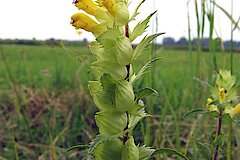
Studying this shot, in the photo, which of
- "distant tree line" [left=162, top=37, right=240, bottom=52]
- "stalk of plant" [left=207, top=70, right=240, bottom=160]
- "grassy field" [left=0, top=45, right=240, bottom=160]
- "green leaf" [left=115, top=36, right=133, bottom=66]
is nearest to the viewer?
"green leaf" [left=115, top=36, right=133, bottom=66]

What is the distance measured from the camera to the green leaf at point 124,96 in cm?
68

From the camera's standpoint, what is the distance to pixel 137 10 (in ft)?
2.35

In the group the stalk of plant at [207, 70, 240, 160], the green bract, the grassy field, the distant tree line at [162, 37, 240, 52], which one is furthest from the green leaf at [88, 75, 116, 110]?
the grassy field

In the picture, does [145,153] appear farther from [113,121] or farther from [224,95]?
[224,95]

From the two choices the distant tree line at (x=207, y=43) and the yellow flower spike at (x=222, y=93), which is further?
the distant tree line at (x=207, y=43)

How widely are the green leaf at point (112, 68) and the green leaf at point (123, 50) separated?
0.5 inches

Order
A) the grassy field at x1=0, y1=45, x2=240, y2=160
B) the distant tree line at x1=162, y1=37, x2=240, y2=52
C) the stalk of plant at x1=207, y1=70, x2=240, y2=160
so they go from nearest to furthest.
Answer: the stalk of plant at x1=207, y1=70, x2=240, y2=160 → the distant tree line at x1=162, y1=37, x2=240, y2=52 → the grassy field at x1=0, y1=45, x2=240, y2=160

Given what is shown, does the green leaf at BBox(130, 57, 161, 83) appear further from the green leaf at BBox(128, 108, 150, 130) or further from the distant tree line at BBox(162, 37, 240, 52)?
the distant tree line at BBox(162, 37, 240, 52)

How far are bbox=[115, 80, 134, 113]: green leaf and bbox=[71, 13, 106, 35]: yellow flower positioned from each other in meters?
0.10

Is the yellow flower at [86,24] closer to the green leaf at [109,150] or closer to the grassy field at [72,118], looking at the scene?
the green leaf at [109,150]

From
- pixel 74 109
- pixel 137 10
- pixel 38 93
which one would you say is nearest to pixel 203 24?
pixel 137 10

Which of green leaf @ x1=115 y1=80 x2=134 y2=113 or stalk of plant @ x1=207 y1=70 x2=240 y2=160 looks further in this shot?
stalk of plant @ x1=207 y1=70 x2=240 y2=160

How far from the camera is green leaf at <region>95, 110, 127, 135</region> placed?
0.70m

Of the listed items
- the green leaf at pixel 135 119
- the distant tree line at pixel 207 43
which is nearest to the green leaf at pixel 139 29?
the green leaf at pixel 135 119
